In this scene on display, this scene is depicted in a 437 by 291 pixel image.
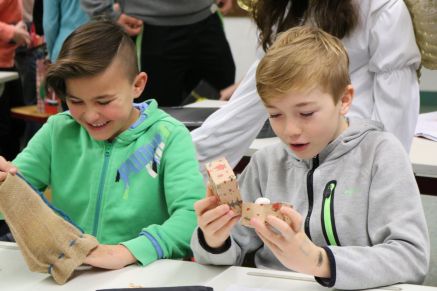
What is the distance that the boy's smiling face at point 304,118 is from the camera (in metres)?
1.52

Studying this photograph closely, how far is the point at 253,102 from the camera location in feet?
7.61

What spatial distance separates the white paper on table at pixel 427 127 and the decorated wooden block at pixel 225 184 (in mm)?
1620

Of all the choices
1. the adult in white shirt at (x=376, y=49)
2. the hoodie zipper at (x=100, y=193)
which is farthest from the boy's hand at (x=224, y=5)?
the hoodie zipper at (x=100, y=193)

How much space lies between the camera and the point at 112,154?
1.87 metres

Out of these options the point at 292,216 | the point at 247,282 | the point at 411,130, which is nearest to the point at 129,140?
the point at 247,282

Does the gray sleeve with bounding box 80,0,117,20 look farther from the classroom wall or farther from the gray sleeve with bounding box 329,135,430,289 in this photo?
the classroom wall

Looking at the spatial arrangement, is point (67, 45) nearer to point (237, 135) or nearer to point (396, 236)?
point (237, 135)

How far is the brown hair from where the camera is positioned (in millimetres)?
2031

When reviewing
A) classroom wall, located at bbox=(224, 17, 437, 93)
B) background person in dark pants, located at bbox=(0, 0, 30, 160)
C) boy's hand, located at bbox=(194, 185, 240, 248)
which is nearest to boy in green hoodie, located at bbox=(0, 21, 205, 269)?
boy's hand, located at bbox=(194, 185, 240, 248)

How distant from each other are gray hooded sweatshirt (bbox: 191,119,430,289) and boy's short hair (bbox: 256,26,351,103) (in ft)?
0.46

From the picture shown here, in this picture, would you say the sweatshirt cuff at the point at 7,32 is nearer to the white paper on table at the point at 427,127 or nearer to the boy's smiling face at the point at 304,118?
the white paper on table at the point at 427,127

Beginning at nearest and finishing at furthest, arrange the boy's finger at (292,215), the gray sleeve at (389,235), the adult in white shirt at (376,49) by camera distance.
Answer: the boy's finger at (292,215) → the gray sleeve at (389,235) → the adult in white shirt at (376,49)

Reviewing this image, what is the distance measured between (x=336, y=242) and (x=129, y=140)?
573mm

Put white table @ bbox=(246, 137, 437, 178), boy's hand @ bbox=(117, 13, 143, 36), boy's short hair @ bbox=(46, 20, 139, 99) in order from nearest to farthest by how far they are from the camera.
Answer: boy's short hair @ bbox=(46, 20, 139, 99), white table @ bbox=(246, 137, 437, 178), boy's hand @ bbox=(117, 13, 143, 36)
